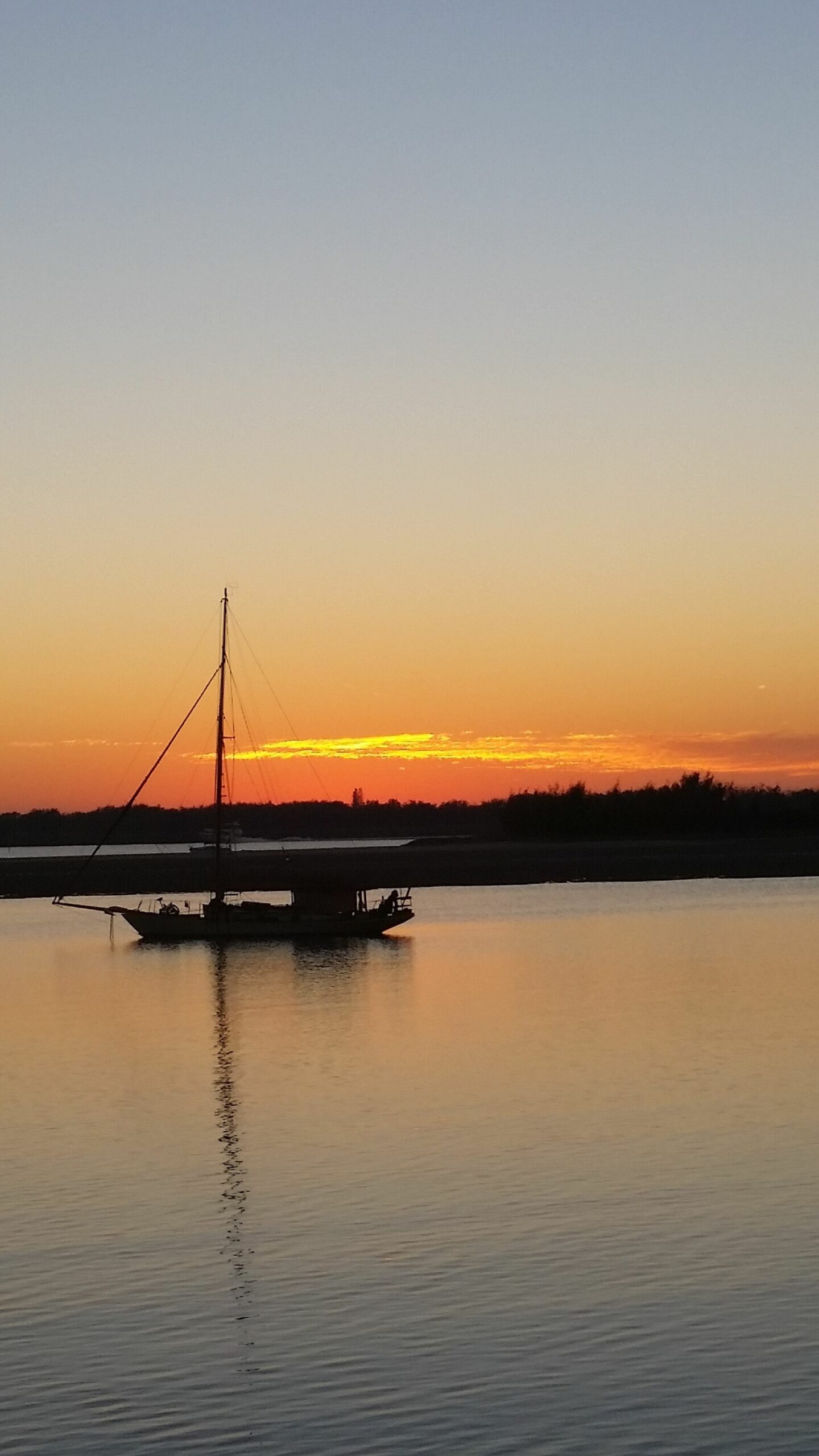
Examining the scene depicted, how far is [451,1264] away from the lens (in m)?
22.2

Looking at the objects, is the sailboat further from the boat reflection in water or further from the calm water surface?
the calm water surface

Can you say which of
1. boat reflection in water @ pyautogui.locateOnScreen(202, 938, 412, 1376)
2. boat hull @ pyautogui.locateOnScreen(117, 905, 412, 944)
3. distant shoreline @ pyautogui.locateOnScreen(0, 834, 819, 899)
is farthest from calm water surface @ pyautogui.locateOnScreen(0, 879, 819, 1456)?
distant shoreline @ pyautogui.locateOnScreen(0, 834, 819, 899)

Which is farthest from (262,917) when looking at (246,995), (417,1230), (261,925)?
(417,1230)

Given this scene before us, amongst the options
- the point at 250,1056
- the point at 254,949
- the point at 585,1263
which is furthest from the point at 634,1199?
the point at 254,949

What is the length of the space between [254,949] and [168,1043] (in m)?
36.4

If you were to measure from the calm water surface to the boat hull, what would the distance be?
32.0 metres

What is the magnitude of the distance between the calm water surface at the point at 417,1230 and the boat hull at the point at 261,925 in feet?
105

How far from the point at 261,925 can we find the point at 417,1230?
63.7 m

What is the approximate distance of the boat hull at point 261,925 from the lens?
287ft

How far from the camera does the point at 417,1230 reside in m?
24.3

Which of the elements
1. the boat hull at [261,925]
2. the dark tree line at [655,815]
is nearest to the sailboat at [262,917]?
the boat hull at [261,925]

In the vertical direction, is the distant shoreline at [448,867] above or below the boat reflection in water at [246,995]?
above

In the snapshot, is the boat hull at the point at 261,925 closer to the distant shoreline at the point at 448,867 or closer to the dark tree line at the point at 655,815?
the distant shoreline at the point at 448,867

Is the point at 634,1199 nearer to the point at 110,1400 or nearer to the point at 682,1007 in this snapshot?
the point at 110,1400
